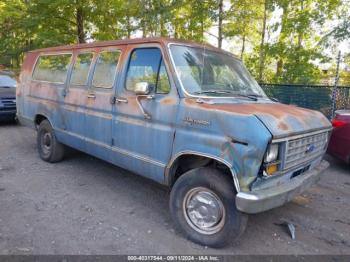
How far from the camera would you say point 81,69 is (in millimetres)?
5211

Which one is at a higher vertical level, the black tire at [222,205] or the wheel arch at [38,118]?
the wheel arch at [38,118]

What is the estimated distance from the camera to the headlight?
2930 mm

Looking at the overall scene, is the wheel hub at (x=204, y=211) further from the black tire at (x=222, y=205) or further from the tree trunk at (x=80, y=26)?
the tree trunk at (x=80, y=26)

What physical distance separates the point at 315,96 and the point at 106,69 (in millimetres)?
6597

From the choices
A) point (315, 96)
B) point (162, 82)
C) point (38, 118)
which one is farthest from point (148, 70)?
point (315, 96)

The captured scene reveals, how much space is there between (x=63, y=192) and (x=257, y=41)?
13677 millimetres

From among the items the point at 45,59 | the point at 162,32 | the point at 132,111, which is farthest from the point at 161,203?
the point at 162,32

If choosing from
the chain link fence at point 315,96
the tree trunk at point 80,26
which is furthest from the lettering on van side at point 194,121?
the tree trunk at point 80,26

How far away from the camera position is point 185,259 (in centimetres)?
319

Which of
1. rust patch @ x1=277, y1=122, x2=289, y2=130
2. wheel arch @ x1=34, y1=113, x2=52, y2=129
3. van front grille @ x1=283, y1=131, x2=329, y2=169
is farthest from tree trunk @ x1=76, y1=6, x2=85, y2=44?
rust patch @ x1=277, y1=122, x2=289, y2=130

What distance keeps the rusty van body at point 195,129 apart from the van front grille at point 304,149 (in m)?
0.01

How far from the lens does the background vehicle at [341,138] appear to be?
579 centimetres

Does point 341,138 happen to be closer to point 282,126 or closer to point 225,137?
point 282,126

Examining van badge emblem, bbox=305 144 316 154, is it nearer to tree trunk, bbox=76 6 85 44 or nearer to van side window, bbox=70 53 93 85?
van side window, bbox=70 53 93 85
